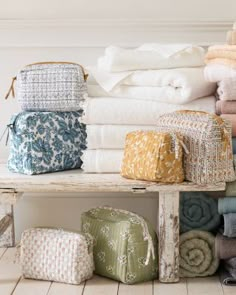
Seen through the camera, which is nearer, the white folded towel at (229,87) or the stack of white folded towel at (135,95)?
the white folded towel at (229,87)

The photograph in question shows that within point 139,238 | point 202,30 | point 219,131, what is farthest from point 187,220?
point 202,30

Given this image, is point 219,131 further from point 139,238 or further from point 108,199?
point 108,199

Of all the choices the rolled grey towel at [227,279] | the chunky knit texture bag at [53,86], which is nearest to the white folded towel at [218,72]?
the chunky knit texture bag at [53,86]

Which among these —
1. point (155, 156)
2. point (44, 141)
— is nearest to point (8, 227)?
point (44, 141)

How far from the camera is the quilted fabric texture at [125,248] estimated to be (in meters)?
2.96

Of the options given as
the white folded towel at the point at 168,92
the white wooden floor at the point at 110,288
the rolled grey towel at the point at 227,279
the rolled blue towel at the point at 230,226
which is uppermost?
the white folded towel at the point at 168,92

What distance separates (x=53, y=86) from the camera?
320 centimetres

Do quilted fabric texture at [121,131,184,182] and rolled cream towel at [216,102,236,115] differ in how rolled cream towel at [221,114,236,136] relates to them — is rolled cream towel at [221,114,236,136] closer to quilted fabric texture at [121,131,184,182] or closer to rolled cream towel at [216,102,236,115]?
rolled cream towel at [216,102,236,115]

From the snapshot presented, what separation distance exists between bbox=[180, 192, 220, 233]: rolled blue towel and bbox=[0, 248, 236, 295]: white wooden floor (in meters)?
0.21

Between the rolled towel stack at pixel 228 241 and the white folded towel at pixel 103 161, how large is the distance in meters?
0.46

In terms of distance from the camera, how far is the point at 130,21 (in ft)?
11.3

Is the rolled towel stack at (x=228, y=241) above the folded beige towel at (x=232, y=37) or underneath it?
underneath

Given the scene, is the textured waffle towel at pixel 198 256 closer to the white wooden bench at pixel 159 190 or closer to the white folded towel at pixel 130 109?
the white wooden bench at pixel 159 190

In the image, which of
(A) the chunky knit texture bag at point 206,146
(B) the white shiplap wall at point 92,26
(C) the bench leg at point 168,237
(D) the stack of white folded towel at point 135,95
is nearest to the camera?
(A) the chunky knit texture bag at point 206,146
